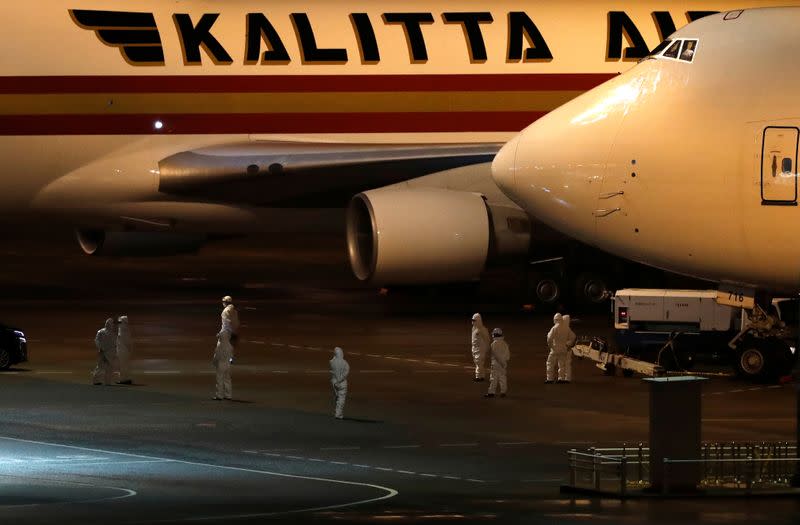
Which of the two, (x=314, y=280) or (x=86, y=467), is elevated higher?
(x=314, y=280)

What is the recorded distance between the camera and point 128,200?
34.5 metres

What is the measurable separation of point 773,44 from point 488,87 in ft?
43.9

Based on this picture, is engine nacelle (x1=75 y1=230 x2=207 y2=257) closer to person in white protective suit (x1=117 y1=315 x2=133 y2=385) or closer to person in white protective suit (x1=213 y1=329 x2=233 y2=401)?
person in white protective suit (x1=117 y1=315 x2=133 y2=385)

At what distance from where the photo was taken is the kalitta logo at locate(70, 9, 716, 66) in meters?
33.6

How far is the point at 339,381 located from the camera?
21688 mm

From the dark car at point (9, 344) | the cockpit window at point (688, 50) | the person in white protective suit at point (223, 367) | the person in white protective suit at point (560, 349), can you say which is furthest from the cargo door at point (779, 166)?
the dark car at point (9, 344)

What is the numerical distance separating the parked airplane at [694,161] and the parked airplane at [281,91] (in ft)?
36.4

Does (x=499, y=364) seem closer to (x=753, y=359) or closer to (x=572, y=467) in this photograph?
(x=753, y=359)

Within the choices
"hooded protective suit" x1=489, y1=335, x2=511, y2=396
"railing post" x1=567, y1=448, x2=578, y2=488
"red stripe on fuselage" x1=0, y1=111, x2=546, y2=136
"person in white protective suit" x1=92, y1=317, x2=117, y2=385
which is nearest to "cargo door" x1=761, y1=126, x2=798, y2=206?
"hooded protective suit" x1=489, y1=335, x2=511, y2=396

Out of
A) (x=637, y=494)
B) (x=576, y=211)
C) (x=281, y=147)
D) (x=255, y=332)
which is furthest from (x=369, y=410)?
→ (x=281, y=147)

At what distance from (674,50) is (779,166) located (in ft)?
6.16

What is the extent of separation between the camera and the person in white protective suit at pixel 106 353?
957 inches

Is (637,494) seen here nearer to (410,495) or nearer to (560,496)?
(560,496)

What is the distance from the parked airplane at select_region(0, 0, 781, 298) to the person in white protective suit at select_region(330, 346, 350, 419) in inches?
451
